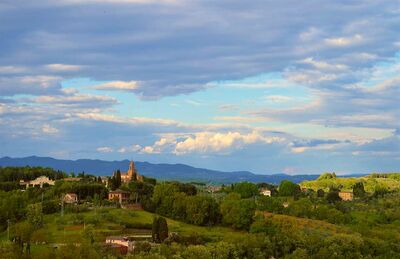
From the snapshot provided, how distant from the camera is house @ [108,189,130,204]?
110 metres

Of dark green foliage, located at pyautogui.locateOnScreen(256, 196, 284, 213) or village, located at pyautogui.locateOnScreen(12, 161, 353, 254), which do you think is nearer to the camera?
village, located at pyautogui.locateOnScreen(12, 161, 353, 254)

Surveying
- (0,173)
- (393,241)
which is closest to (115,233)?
(393,241)

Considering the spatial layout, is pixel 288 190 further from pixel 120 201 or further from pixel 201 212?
pixel 201 212

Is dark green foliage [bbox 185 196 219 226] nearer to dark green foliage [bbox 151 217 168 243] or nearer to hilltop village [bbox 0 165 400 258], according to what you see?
hilltop village [bbox 0 165 400 258]

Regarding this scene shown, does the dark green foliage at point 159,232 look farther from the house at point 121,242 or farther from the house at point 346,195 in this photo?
the house at point 346,195

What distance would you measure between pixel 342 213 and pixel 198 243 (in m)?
42.0

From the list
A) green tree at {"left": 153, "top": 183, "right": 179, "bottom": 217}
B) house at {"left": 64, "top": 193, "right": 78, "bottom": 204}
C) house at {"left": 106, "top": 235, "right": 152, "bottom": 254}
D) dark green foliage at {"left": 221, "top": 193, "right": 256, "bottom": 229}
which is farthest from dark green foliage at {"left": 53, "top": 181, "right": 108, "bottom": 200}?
house at {"left": 106, "top": 235, "right": 152, "bottom": 254}

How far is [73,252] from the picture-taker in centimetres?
5453

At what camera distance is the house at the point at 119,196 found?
110 metres

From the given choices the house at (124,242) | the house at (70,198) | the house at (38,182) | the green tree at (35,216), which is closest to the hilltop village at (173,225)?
the green tree at (35,216)

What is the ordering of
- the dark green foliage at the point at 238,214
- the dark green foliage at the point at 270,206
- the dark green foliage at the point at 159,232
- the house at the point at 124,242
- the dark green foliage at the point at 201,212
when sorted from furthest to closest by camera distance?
the dark green foliage at the point at 270,206 < the dark green foliage at the point at 201,212 < the dark green foliage at the point at 238,214 < the dark green foliage at the point at 159,232 < the house at the point at 124,242

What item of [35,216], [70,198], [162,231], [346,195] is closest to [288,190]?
[346,195]

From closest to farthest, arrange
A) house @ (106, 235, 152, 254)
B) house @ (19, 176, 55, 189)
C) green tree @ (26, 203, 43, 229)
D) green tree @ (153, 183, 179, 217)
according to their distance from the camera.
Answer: house @ (106, 235, 152, 254), green tree @ (26, 203, 43, 229), green tree @ (153, 183, 179, 217), house @ (19, 176, 55, 189)

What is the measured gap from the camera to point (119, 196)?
111 m
